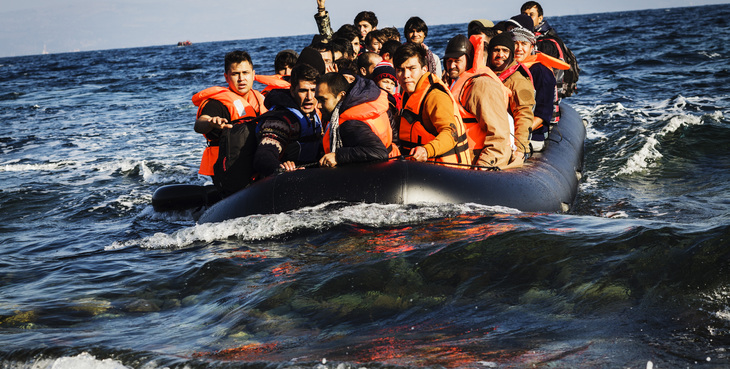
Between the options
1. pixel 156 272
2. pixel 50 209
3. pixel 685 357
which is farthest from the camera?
pixel 50 209

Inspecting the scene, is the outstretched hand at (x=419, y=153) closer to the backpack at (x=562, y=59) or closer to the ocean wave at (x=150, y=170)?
the backpack at (x=562, y=59)

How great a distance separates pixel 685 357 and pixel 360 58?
4.86 m

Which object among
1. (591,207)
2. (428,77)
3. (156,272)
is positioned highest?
(428,77)

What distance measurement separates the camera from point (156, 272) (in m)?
5.09

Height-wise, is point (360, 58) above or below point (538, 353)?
above

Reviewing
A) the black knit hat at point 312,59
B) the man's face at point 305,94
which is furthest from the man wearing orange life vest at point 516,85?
the man's face at point 305,94

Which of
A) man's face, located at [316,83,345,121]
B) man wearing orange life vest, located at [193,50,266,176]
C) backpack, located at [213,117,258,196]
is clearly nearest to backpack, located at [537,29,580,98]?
man wearing orange life vest, located at [193,50,266,176]

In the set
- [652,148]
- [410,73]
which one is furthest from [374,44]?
[652,148]

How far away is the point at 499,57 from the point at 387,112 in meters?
1.63

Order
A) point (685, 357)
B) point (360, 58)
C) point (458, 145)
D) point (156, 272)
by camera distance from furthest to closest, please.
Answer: point (360, 58), point (458, 145), point (156, 272), point (685, 357)

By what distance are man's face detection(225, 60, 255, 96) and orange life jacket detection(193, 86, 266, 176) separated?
6 centimetres

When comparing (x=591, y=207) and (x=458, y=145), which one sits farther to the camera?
(x=591, y=207)

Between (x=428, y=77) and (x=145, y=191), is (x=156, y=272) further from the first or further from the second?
(x=145, y=191)

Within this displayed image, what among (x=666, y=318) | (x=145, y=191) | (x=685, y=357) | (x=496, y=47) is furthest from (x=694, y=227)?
(x=145, y=191)
